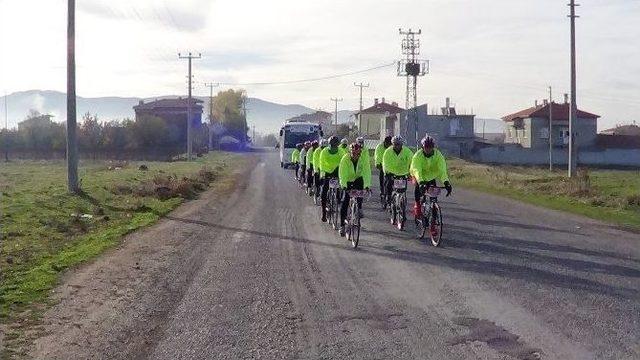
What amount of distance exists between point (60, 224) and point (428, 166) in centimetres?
838

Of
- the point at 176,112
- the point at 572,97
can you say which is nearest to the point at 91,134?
the point at 176,112

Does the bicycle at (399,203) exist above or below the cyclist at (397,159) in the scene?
below

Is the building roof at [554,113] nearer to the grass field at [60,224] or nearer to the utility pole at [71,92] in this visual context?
the grass field at [60,224]

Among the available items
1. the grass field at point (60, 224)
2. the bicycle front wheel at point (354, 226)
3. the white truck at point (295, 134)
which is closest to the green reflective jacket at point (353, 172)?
the bicycle front wheel at point (354, 226)

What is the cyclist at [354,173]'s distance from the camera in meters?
15.6

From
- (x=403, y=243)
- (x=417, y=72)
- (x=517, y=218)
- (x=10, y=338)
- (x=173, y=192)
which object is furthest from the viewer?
(x=417, y=72)

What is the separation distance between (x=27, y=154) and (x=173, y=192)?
54.1 m

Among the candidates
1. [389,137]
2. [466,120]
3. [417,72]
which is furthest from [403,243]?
[466,120]

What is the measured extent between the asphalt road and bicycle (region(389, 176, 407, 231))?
38cm

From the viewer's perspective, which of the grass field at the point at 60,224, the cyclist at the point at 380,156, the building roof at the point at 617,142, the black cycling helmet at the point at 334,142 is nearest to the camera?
the grass field at the point at 60,224

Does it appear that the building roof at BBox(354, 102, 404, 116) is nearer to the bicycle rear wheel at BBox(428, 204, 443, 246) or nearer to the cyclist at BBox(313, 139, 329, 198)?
the cyclist at BBox(313, 139, 329, 198)

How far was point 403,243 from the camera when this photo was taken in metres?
14.8

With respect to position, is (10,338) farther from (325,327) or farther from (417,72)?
(417,72)

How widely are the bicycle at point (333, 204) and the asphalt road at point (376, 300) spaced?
896 millimetres
